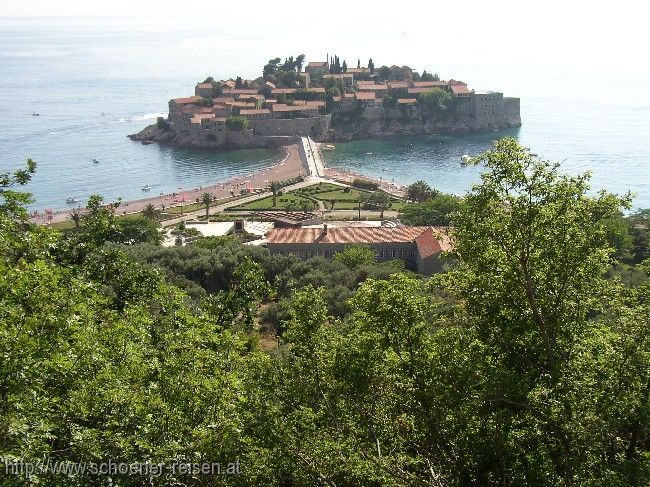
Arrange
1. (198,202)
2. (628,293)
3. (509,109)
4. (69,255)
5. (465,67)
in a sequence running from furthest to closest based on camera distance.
Result: (465,67) < (509,109) < (198,202) < (69,255) < (628,293)

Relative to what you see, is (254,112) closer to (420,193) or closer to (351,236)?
(420,193)

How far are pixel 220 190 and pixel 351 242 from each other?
2612 centimetres

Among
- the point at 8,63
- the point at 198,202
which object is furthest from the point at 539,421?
the point at 8,63

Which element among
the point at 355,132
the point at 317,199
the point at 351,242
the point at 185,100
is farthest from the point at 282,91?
the point at 351,242

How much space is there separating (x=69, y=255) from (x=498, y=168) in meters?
9.12

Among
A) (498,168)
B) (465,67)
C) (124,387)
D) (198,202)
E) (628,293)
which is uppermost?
(465,67)

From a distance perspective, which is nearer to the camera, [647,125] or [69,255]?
[69,255]

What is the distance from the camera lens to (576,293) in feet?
30.3

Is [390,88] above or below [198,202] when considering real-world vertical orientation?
above

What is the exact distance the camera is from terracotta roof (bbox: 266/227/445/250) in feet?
122

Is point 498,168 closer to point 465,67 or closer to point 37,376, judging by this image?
point 37,376

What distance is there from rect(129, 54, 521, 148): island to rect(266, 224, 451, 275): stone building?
44.6 m

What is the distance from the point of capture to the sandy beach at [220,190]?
54.2 m

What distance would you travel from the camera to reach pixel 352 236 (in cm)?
3828
